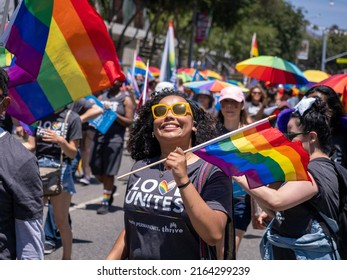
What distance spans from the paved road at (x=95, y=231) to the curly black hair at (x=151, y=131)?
11.6 ft

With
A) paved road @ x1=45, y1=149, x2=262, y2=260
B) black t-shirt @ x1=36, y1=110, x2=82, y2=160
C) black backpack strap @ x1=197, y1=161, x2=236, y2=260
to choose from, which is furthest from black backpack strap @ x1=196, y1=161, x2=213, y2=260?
paved road @ x1=45, y1=149, x2=262, y2=260

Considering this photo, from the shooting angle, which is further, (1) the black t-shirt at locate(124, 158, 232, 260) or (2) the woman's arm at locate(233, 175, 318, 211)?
(2) the woman's arm at locate(233, 175, 318, 211)

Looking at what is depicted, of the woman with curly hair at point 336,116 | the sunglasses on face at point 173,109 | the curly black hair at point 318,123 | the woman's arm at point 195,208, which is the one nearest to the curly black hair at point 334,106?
the woman with curly hair at point 336,116

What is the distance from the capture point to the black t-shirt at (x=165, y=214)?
11.2ft

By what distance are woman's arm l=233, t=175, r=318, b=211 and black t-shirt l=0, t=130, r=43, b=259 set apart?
3.49 ft

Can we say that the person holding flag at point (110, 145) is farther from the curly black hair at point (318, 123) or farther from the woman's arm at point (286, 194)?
the woman's arm at point (286, 194)

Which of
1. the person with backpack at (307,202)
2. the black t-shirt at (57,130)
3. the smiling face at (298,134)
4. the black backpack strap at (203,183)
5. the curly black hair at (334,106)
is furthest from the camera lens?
the black t-shirt at (57,130)

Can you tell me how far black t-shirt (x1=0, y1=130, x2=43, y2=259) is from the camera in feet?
10.7

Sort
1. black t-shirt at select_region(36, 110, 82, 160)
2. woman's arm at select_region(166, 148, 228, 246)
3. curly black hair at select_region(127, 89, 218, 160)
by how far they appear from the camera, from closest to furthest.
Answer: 1. woman's arm at select_region(166, 148, 228, 246)
2. curly black hair at select_region(127, 89, 218, 160)
3. black t-shirt at select_region(36, 110, 82, 160)

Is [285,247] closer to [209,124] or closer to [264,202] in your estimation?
[264,202]

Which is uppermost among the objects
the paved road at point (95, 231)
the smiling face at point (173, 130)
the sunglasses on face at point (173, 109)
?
the sunglasses on face at point (173, 109)

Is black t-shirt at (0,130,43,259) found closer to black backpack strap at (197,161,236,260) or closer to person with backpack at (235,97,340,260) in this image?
black backpack strap at (197,161,236,260)

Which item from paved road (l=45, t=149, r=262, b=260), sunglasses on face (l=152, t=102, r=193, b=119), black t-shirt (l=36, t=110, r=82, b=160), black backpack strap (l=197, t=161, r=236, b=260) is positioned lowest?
paved road (l=45, t=149, r=262, b=260)
